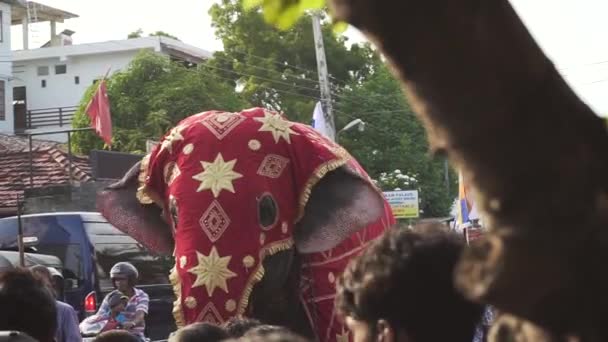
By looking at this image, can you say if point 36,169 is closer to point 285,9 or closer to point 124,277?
point 124,277

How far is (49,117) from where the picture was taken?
148ft

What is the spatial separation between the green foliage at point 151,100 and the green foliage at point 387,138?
468 cm

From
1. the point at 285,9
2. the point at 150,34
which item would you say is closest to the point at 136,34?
the point at 150,34

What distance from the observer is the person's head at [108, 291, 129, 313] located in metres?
9.01

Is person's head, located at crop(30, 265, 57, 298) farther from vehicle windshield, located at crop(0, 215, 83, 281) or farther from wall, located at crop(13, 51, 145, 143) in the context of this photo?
wall, located at crop(13, 51, 145, 143)

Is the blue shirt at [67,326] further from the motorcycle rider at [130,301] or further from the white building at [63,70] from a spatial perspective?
the white building at [63,70]

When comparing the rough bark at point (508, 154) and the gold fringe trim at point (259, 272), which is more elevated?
the rough bark at point (508, 154)

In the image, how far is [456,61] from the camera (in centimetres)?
141

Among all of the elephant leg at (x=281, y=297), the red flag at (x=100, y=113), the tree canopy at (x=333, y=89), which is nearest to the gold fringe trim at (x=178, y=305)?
the elephant leg at (x=281, y=297)

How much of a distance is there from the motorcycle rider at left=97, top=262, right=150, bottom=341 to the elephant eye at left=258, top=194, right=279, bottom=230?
337 cm

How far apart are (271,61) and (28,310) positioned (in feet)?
104

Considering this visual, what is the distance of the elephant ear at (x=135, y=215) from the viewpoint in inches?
258

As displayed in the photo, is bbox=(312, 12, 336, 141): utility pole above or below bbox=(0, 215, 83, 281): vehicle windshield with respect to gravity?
above

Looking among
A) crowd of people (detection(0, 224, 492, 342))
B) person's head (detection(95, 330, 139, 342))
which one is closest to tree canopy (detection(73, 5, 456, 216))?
person's head (detection(95, 330, 139, 342))
